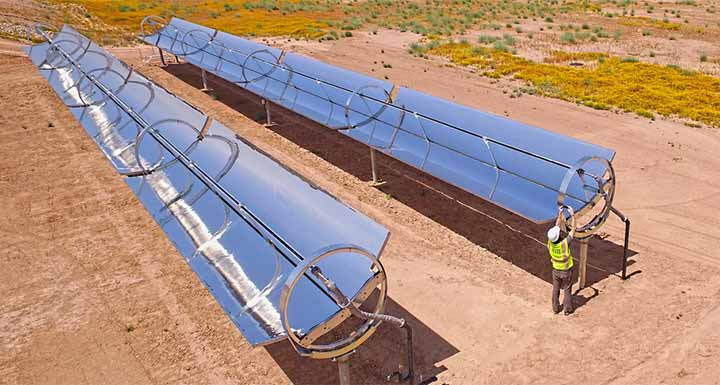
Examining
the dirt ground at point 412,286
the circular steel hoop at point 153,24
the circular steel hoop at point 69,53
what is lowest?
the dirt ground at point 412,286

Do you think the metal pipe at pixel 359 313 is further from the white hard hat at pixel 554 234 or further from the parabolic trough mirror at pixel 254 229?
the white hard hat at pixel 554 234

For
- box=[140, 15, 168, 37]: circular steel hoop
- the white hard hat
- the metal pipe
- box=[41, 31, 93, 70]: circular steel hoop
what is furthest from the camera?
box=[140, 15, 168, 37]: circular steel hoop

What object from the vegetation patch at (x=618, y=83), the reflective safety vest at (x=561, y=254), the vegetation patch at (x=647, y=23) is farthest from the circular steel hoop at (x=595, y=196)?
the vegetation patch at (x=647, y=23)

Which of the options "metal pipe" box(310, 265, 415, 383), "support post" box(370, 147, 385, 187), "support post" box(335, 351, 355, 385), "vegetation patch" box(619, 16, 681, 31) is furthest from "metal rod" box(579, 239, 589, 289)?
"vegetation patch" box(619, 16, 681, 31)

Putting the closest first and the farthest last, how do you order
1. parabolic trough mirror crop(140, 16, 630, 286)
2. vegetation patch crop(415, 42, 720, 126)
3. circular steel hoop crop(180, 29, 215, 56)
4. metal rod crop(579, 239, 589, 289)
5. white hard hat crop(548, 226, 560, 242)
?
white hard hat crop(548, 226, 560, 242) → metal rod crop(579, 239, 589, 289) → parabolic trough mirror crop(140, 16, 630, 286) → vegetation patch crop(415, 42, 720, 126) → circular steel hoop crop(180, 29, 215, 56)

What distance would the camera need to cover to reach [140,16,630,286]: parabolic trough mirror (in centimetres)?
920

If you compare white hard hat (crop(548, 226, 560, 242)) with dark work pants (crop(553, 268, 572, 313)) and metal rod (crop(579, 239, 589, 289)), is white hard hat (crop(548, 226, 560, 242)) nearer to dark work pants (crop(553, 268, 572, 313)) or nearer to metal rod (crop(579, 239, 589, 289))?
dark work pants (crop(553, 268, 572, 313))

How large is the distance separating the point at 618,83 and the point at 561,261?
16281 millimetres

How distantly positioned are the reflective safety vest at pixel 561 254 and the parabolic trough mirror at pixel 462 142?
2.46ft

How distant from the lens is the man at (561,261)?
24.9ft

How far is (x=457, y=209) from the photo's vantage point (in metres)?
11.6

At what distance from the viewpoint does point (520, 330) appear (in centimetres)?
789

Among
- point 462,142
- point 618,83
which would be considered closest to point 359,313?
Answer: point 462,142

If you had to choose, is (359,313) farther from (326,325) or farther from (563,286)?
(563,286)
